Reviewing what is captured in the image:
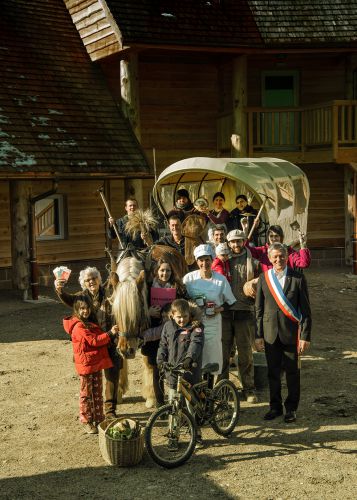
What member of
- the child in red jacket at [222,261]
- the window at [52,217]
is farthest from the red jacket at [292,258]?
the window at [52,217]

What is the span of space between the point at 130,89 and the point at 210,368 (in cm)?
1121

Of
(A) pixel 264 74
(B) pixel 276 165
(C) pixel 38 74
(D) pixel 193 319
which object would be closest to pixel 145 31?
(C) pixel 38 74

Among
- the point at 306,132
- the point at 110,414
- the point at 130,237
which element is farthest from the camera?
the point at 306,132

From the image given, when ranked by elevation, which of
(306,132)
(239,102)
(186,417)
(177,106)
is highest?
(177,106)

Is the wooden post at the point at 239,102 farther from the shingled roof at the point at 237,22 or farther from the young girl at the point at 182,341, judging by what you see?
the young girl at the point at 182,341

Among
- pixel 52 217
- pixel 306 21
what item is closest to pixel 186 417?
pixel 52 217

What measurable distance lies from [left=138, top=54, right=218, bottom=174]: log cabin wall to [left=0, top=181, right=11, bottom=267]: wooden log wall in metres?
4.13

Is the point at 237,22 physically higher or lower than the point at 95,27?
higher

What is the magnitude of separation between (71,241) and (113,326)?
12.2 meters

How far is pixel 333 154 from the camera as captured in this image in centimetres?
1823

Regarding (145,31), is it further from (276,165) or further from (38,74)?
(276,165)

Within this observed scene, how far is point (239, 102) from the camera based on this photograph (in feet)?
59.7

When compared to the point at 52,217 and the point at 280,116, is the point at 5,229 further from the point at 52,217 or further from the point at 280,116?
the point at 280,116

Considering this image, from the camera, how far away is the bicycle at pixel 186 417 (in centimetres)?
653
